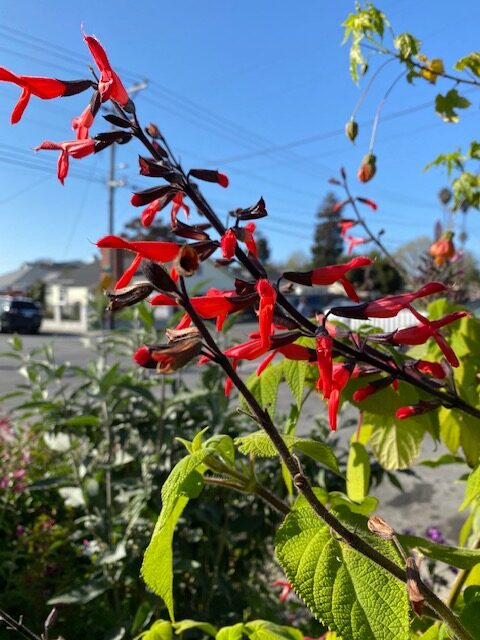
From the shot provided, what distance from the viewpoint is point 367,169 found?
5.91 ft

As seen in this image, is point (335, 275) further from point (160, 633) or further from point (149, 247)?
point (160, 633)

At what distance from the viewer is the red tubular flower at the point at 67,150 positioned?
0.67 meters

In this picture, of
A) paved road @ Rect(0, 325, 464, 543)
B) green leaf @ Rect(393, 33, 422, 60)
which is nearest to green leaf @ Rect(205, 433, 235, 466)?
green leaf @ Rect(393, 33, 422, 60)

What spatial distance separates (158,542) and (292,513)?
0.13 m

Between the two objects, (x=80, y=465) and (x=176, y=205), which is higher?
(x=176, y=205)

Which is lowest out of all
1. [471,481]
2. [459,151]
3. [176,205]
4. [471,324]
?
[471,481]

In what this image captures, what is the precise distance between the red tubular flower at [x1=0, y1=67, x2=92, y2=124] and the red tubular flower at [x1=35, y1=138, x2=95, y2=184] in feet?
0.19

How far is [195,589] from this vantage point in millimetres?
1874

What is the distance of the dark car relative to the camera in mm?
23859

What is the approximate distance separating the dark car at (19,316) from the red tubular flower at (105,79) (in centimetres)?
2498

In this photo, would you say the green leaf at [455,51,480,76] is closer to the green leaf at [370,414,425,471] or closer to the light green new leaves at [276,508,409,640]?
the green leaf at [370,414,425,471]

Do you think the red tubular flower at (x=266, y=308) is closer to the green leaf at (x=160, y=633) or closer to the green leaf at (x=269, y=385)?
the green leaf at (x=269, y=385)

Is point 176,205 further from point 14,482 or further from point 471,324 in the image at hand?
point 14,482

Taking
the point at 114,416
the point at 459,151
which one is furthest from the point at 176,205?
the point at 459,151
